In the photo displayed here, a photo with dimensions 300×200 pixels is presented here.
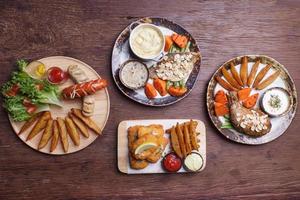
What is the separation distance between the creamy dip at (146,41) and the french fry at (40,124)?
28.2 inches

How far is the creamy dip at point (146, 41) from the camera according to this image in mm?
2816

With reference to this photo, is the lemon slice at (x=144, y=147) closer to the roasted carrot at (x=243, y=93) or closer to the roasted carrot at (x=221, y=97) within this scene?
the roasted carrot at (x=221, y=97)

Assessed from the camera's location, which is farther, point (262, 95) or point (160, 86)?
point (262, 95)

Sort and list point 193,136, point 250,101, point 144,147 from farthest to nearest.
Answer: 1. point 250,101
2. point 193,136
3. point 144,147

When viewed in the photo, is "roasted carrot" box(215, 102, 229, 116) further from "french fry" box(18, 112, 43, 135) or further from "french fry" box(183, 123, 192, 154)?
"french fry" box(18, 112, 43, 135)

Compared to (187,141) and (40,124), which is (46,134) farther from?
(187,141)

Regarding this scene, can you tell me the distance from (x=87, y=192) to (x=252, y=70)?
139 cm

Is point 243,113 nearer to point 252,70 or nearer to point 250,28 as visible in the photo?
point 252,70

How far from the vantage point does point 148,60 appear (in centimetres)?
285

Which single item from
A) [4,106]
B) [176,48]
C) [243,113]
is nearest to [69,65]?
[4,106]

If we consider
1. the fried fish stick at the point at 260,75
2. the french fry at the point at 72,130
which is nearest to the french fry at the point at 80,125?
the french fry at the point at 72,130

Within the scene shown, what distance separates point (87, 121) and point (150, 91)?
456 millimetres

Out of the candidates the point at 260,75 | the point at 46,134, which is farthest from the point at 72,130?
the point at 260,75

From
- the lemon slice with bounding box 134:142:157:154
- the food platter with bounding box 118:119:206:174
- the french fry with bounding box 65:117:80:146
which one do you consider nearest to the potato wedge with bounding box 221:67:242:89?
the food platter with bounding box 118:119:206:174
